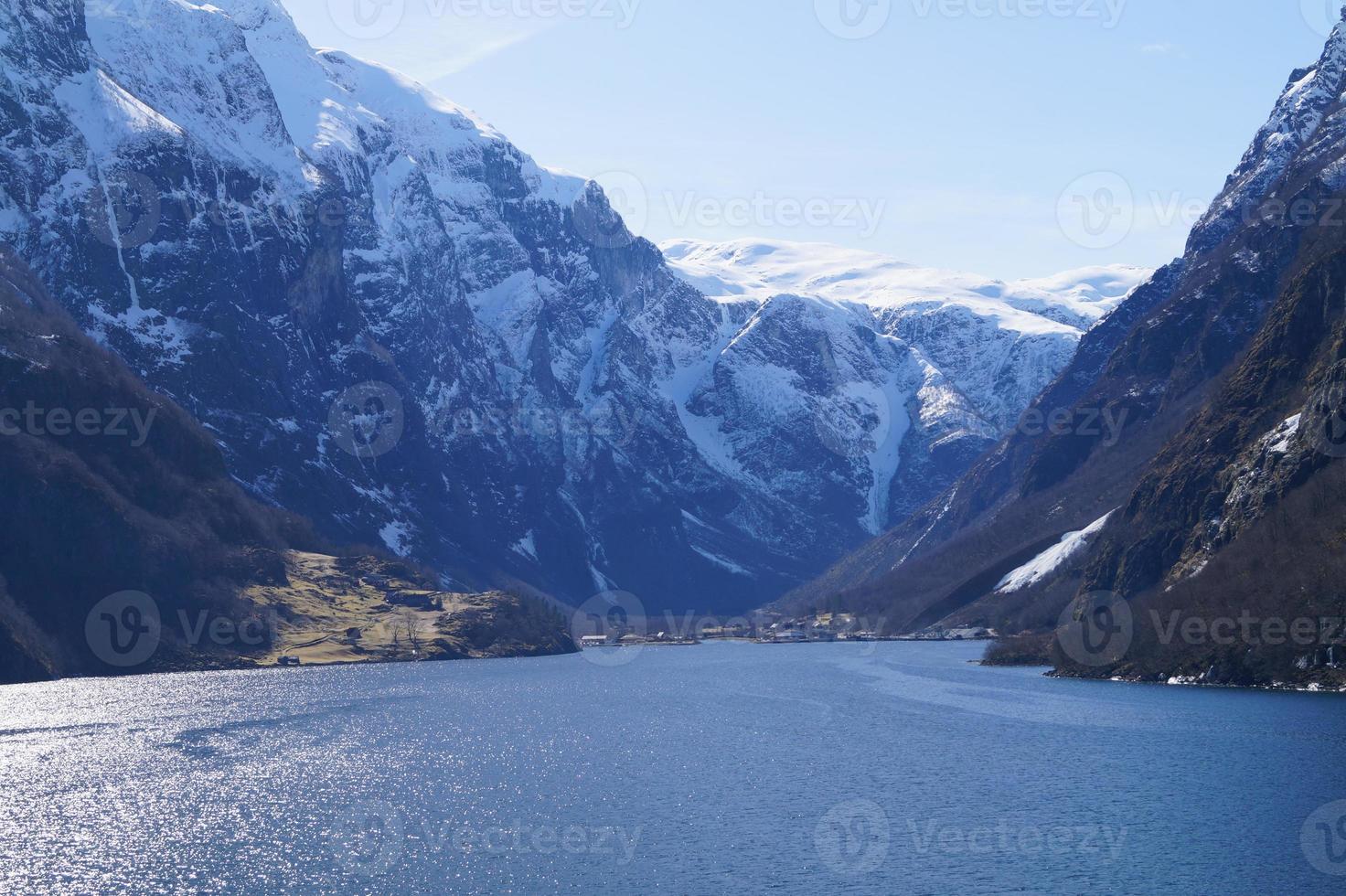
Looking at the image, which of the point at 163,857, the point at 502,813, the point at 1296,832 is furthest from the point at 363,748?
the point at 1296,832

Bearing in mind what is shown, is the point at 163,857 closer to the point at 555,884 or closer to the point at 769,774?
the point at 555,884

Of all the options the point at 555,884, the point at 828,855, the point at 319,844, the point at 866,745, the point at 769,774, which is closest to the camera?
the point at 555,884

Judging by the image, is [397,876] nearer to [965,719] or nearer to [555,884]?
[555,884]

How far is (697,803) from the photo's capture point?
120500 millimetres

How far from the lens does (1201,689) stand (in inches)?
7461

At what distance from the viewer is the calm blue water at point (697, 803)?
312 feet

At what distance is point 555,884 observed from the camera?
9369 cm

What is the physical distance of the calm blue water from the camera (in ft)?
312

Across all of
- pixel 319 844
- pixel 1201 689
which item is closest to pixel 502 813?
pixel 319 844

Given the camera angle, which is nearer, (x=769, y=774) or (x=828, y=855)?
(x=828, y=855)

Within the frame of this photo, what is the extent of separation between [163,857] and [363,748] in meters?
55.5

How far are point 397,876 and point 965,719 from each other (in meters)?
95.1

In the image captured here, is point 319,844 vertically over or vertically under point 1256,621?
under

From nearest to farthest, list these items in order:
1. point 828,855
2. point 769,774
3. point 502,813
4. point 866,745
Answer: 1. point 828,855
2. point 502,813
3. point 769,774
4. point 866,745
